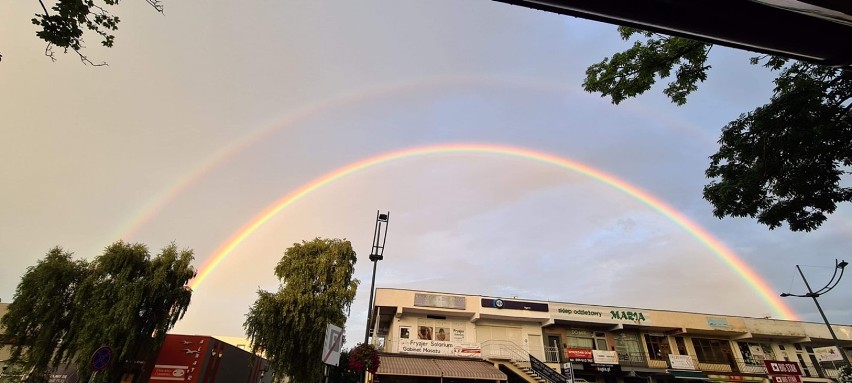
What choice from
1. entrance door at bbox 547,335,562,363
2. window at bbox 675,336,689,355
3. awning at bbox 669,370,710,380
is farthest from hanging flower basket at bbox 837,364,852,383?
entrance door at bbox 547,335,562,363

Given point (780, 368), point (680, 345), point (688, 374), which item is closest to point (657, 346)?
point (680, 345)

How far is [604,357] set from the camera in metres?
28.2

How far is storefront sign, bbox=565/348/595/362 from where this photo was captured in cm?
2720

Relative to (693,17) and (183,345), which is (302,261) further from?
(693,17)

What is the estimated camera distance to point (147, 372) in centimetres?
2441

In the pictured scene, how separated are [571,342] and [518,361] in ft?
18.5

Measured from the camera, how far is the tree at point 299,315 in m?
20.7

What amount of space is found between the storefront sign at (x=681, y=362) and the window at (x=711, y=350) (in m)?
2.05

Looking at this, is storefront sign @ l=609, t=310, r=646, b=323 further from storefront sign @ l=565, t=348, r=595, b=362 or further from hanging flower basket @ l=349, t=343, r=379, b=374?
hanging flower basket @ l=349, t=343, r=379, b=374

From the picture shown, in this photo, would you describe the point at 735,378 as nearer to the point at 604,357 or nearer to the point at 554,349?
the point at 604,357

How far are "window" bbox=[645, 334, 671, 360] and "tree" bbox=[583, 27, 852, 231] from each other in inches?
971

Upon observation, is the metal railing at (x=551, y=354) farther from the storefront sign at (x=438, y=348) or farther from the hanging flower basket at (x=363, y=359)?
the hanging flower basket at (x=363, y=359)

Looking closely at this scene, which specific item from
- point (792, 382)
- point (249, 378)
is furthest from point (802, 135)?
point (249, 378)

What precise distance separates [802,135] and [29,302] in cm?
3521
